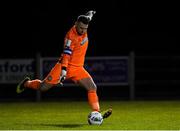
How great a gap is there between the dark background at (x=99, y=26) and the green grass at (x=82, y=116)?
9.09 meters

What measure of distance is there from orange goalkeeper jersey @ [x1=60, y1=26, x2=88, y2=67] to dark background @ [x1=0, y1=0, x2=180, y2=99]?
635 inches

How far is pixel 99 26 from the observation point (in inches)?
1212

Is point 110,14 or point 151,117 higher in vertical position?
point 110,14

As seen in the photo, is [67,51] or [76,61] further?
[76,61]

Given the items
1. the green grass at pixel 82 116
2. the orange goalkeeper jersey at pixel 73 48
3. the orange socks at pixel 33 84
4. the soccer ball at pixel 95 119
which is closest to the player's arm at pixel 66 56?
the orange goalkeeper jersey at pixel 73 48

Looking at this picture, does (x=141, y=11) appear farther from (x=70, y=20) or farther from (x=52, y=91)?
(x=52, y=91)

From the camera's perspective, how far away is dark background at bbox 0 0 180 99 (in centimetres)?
3073

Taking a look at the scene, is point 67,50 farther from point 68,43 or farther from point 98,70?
point 98,70

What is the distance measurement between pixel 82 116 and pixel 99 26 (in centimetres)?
1463

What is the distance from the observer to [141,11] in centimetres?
3102

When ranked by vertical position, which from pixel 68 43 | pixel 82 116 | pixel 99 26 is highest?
pixel 99 26

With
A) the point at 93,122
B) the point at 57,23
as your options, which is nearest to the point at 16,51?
the point at 57,23

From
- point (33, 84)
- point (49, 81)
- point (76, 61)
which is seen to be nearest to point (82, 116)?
point (33, 84)

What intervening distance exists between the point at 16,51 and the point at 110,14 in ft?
14.8
